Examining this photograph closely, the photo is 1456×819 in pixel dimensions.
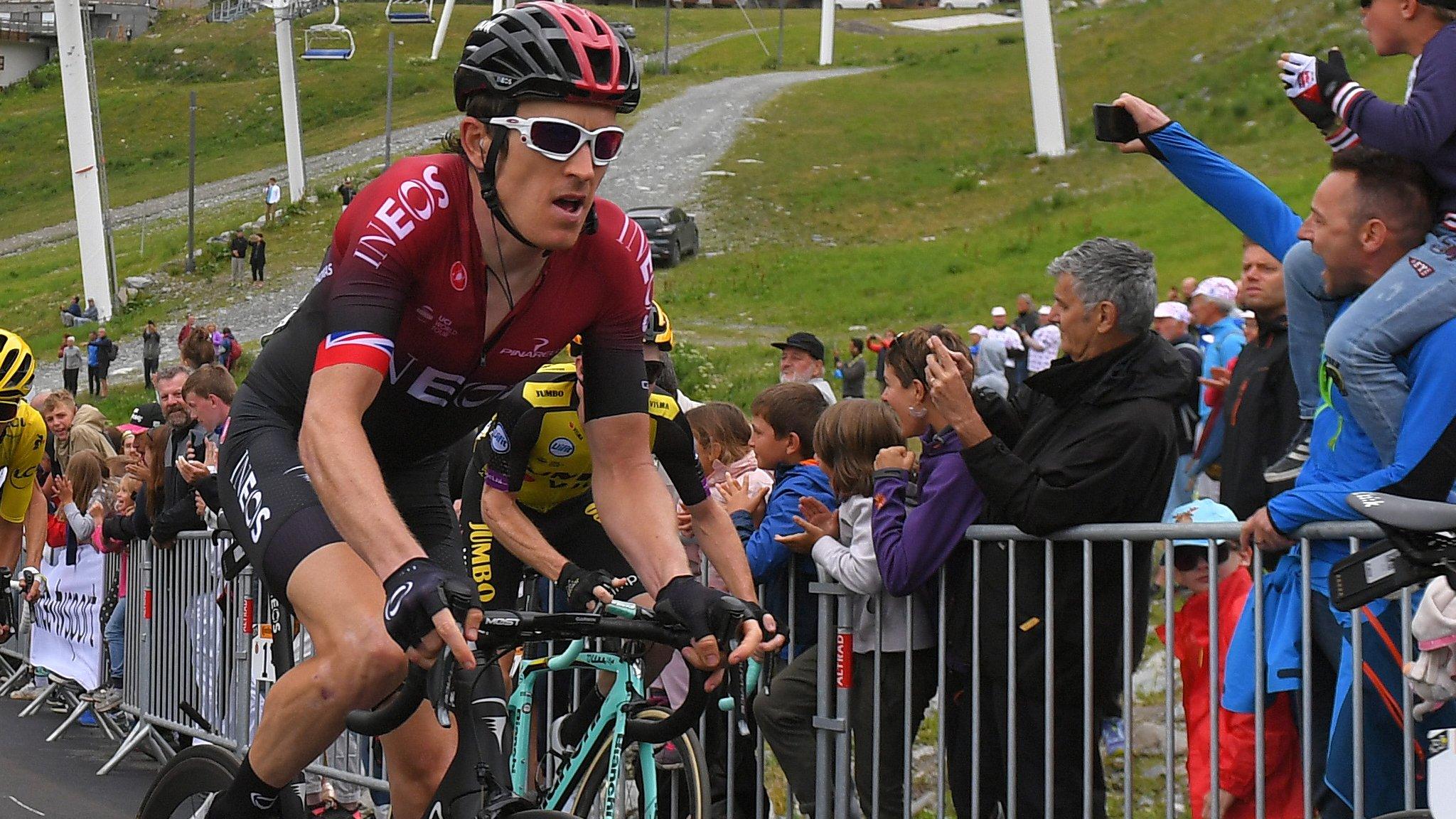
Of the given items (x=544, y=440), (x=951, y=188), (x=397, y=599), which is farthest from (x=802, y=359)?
(x=951, y=188)

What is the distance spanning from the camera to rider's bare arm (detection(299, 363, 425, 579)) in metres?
3.25

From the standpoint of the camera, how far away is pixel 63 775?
8.71 m

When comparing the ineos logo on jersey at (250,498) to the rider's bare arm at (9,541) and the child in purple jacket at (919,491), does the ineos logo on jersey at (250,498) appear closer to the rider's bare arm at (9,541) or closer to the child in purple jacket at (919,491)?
the child in purple jacket at (919,491)

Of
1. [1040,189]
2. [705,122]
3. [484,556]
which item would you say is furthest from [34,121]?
[484,556]

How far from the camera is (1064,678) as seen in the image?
5133 mm

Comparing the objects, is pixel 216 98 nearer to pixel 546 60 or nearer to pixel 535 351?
pixel 535 351

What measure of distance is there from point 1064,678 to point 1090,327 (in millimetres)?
1126

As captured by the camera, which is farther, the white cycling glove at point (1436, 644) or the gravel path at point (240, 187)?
the gravel path at point (240, 187)

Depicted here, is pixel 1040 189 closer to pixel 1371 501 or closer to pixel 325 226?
pixel 325 226

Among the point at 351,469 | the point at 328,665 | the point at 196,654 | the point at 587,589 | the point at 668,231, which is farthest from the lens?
the point at 668,231

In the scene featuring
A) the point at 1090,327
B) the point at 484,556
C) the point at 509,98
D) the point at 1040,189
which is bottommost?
the point at 1040,189

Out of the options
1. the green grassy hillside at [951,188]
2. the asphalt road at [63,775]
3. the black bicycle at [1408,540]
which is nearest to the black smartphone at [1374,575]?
the black bicycle at [1408,540]

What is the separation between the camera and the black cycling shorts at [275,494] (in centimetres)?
362

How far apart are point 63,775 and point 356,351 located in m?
6.22
